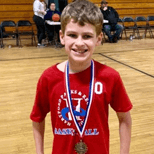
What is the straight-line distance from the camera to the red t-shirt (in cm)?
107

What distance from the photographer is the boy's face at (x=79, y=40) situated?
99 centimetres

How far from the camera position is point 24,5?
410 inches

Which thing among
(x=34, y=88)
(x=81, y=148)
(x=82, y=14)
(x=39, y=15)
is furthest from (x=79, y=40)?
(x=39, y=15)

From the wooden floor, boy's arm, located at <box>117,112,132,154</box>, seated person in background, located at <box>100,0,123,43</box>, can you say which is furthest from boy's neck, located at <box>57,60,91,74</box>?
seated person in background, located at <box>100,0,123,43</box>

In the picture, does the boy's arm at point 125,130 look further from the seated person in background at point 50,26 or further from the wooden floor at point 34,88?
the seated person in background at point 50,26

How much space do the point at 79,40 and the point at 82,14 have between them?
11 centimetres

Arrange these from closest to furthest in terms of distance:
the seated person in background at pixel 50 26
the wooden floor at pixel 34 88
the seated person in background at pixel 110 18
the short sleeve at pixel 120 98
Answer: the short sleeve at pixel 120 98, the wooden floor at pixel 34 88, the seated person in background at pixel 50 26, the seated person in background at pixel 110 18

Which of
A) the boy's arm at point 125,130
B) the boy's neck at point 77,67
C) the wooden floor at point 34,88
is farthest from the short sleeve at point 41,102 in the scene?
the wooden floor at point 34,88

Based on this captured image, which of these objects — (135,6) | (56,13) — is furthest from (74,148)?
(135,6)

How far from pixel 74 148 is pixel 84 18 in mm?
581

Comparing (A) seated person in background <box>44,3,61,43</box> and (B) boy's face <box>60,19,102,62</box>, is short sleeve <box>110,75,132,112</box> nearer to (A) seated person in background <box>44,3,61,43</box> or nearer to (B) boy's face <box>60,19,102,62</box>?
(B) boy's face <box>60,19,102,62</box>

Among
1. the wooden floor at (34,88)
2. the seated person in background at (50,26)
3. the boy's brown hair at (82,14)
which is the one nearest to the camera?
the boy's brown hair at (82,14)

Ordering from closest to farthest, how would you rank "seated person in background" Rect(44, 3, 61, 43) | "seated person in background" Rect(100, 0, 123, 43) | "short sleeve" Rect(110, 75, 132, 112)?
"short sleeve" Rect(110, 75, 132, 112)
"seated person in background" Rect(44, 3, 61, 43)
"seated person in background" Rect(100, 0, 123, 43)

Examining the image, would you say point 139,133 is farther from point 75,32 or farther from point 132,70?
point 132,70
